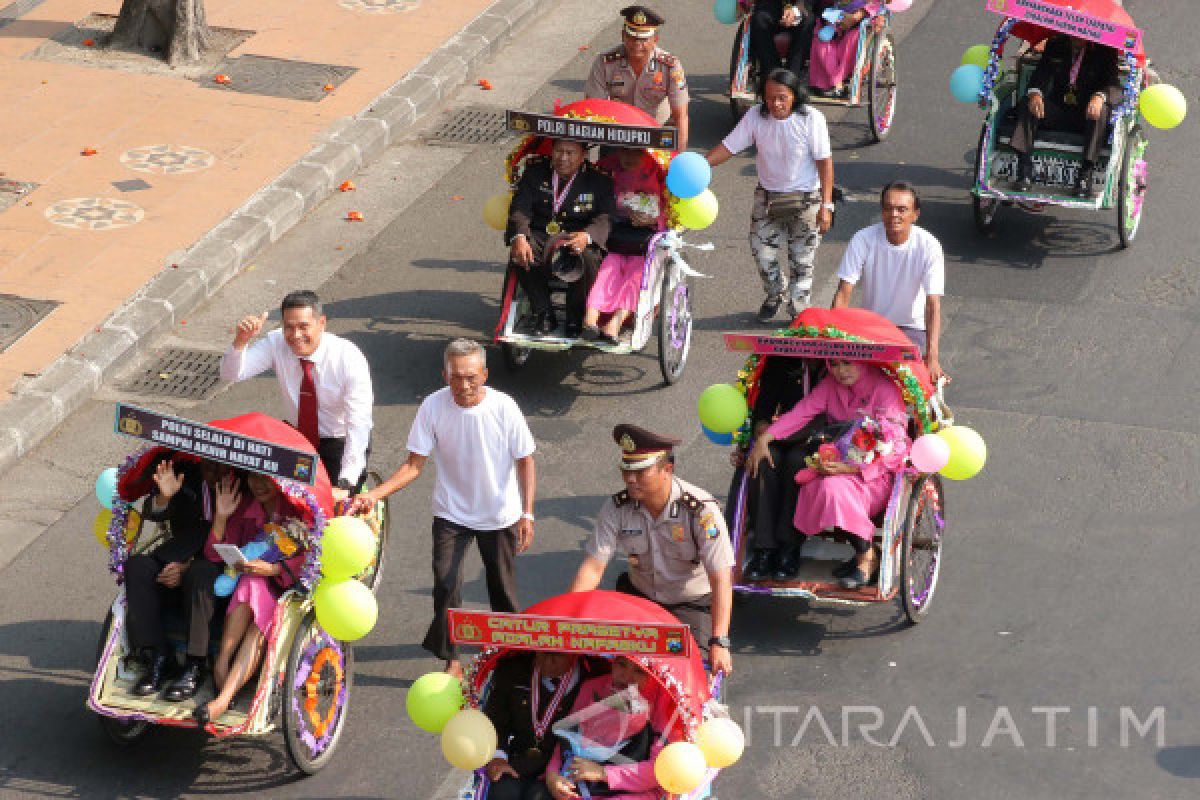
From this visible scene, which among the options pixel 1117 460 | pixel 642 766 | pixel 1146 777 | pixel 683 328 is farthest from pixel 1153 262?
pixel 642 766

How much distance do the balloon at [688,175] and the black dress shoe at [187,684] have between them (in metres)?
4.84

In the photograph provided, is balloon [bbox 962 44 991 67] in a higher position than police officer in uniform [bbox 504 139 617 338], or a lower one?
higher

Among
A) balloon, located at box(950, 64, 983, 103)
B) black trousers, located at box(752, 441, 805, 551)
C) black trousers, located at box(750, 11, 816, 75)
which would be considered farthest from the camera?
black trousers, located at box(750, 11, 816, 75)

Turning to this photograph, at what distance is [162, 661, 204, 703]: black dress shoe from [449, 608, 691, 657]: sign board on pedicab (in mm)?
1642

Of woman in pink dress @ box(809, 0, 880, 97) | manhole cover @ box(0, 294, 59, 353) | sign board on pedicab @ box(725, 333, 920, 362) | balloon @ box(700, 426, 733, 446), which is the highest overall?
woman in pink dress @ box(809, 0, 880, 97)

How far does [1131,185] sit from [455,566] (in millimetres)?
7129

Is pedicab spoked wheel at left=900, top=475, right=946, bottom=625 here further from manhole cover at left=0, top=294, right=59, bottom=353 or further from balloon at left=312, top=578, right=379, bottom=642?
manhole cover at left=0, top=294, right=59, bottom=353

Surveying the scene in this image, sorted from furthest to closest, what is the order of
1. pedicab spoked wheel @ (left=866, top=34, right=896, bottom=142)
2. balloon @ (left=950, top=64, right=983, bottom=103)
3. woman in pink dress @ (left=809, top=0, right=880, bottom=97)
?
pedicab spoked wheel @ (left=866, top=34, right=896, bottom=142)
woman in pink dress @ (left=809, top=0, right=880, bottom=97)
balloon @ (left=950, top=64, right=983, bottom=103)

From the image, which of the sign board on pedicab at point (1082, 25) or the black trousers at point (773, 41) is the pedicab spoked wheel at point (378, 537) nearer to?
the sign board on pedicab at point (1082, 25)

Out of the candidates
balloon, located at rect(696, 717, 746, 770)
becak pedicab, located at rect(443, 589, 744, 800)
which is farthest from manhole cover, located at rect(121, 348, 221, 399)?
balloon, located at rect(696, 717, 746, 770)

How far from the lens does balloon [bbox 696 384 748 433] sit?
1000 cm

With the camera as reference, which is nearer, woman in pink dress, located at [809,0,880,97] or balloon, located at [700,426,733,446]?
balloon, located at [700,426,733,446]

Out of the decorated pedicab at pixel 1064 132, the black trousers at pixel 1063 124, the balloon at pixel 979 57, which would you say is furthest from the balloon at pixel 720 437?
the balloon at pixel 979 57

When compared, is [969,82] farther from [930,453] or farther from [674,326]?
[930,453]
